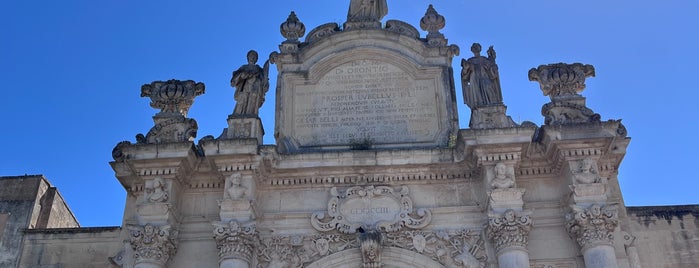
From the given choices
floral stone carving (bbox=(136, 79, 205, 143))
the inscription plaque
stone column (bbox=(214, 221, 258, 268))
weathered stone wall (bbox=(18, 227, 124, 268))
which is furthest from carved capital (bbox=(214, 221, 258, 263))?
weathered stone wall (bbox=(18, 227, 124, 268))

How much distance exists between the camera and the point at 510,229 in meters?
11.2

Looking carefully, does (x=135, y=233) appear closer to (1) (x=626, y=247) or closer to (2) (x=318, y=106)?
(2) (x=318, y=106)

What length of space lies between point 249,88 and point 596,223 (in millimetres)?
6397

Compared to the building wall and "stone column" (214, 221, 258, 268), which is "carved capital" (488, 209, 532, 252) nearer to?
"stone column" (214, 221, 258, 268)

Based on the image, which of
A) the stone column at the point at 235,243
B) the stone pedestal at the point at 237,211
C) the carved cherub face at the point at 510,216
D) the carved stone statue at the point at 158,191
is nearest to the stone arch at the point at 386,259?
the stone column at the point at 235,243

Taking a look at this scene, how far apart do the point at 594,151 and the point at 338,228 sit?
439 cm

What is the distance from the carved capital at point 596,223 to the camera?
36.7ft

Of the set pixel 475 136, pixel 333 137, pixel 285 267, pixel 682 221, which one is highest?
pixel 333 137

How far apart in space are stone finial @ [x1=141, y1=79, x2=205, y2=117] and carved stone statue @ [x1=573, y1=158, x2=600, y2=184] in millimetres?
6838

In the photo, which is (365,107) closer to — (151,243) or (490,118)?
(490,118)

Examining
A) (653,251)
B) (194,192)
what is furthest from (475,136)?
(194,192)

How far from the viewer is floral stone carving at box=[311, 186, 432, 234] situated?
11.9m

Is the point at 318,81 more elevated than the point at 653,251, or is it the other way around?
the point at 318,81

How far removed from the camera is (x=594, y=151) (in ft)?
39.4
